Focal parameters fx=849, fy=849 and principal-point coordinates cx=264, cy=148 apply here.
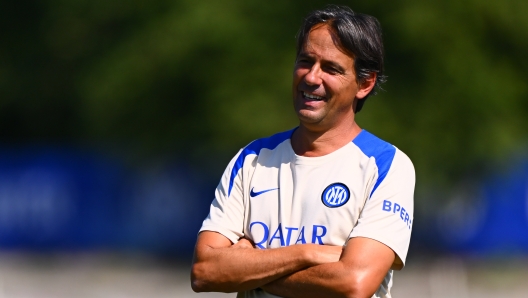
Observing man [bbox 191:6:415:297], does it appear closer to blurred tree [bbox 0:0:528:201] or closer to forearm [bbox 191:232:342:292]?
forearm [bbox 191:232:342:292]

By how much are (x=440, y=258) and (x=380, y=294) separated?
9881 mm

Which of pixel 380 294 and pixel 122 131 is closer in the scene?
pixel 380 294

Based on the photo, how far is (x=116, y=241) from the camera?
45.8ft

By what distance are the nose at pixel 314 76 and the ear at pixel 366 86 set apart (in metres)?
0.23

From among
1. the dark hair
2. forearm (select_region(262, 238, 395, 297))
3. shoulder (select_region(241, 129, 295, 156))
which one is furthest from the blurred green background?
forearm (select_region(262, 238, 395, 297))

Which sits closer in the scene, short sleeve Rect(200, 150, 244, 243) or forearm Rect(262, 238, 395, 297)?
forearm Rect(262, 238, 395, 297)

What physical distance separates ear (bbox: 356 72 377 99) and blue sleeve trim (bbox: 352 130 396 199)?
181 mm

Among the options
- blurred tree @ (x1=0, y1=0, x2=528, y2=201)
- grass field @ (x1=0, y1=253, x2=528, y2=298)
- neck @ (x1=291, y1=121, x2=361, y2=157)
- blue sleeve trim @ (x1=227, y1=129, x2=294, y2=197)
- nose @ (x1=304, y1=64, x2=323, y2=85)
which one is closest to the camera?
nose @ (x1=304, y1=64, x2=323, y2=85)

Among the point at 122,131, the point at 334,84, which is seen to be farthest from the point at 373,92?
the point at 122,131

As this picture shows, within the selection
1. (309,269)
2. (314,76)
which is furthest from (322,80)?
(309,269)

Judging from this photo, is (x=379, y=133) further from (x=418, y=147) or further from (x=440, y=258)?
(x=440, y=258)

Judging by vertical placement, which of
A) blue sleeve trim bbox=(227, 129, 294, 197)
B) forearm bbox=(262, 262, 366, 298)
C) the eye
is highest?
the eye

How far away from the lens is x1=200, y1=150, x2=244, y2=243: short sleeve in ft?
12.2

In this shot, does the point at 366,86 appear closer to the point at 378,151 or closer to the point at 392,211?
the point at 378,151
